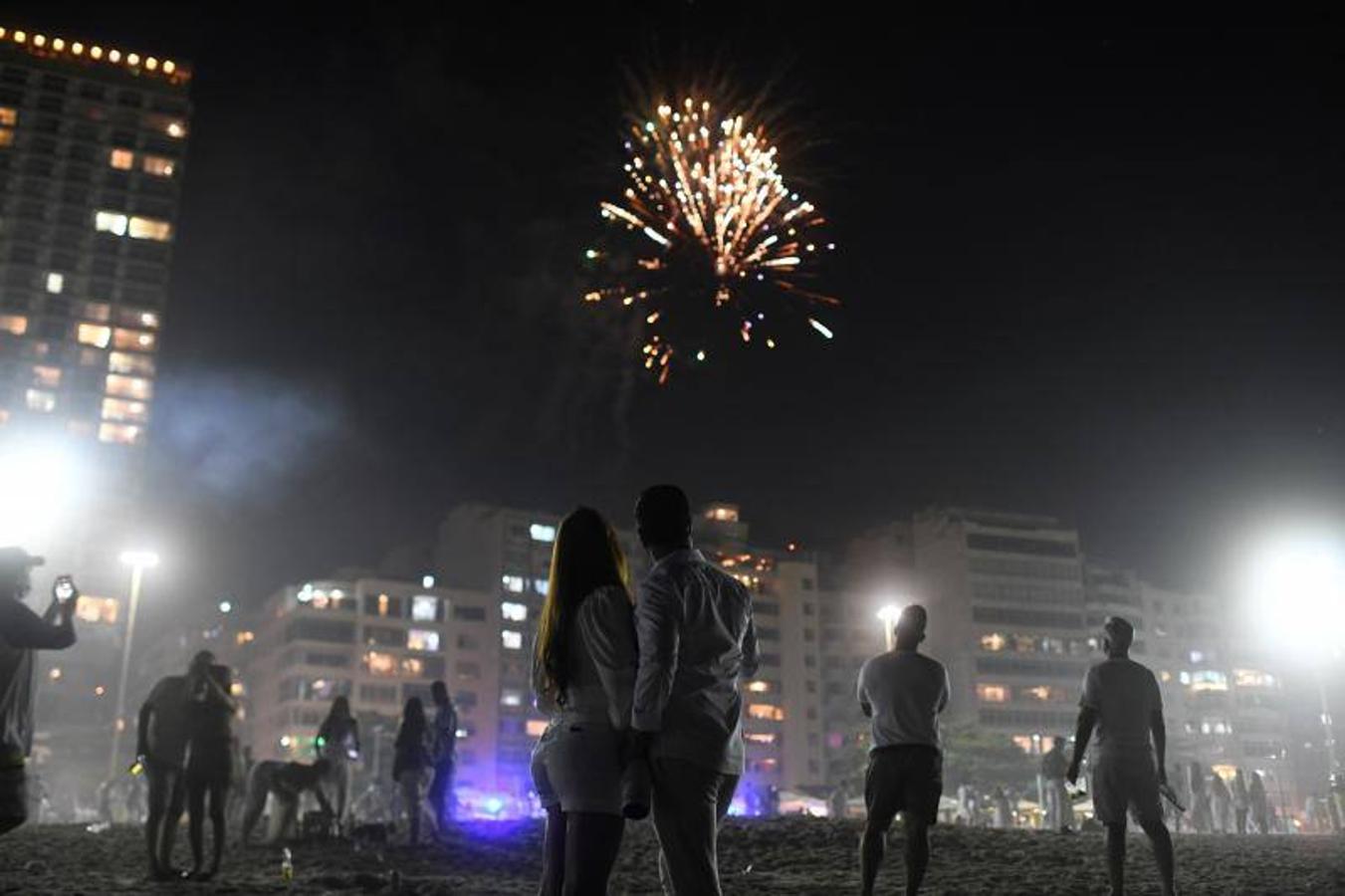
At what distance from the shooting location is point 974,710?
109m

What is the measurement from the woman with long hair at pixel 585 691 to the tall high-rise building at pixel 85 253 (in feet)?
397

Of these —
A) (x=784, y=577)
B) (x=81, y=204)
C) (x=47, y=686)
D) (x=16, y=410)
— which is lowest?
(x=47, y=686)

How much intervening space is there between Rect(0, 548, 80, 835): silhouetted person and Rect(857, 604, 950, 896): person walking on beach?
5505 mm

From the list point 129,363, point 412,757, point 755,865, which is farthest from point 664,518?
point 129,363

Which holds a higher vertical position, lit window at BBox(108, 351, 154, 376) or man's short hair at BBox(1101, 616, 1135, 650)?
lit window at BBox(108, 351, 154, 376)

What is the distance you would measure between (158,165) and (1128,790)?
13870cm

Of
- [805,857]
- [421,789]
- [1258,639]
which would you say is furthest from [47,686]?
[1258,639]

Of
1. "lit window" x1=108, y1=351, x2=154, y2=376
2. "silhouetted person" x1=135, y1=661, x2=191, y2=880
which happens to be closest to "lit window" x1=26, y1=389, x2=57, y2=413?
"lit window" x1=108, y1=351, x2=154, y2=376

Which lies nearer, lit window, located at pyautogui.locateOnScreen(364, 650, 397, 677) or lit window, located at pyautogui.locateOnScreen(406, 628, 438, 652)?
lit window, located at pyautogui.locateOnScreen(364, 650, 397, 677)

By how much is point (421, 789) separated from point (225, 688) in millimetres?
5841

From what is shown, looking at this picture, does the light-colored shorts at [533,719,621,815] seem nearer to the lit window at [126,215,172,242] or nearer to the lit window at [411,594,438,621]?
the lit window at [411,594,438,621]

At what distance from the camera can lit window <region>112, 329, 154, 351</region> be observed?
122250 millimetres

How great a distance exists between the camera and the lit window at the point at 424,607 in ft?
362

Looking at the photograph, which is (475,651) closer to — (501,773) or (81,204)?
(501,773)
